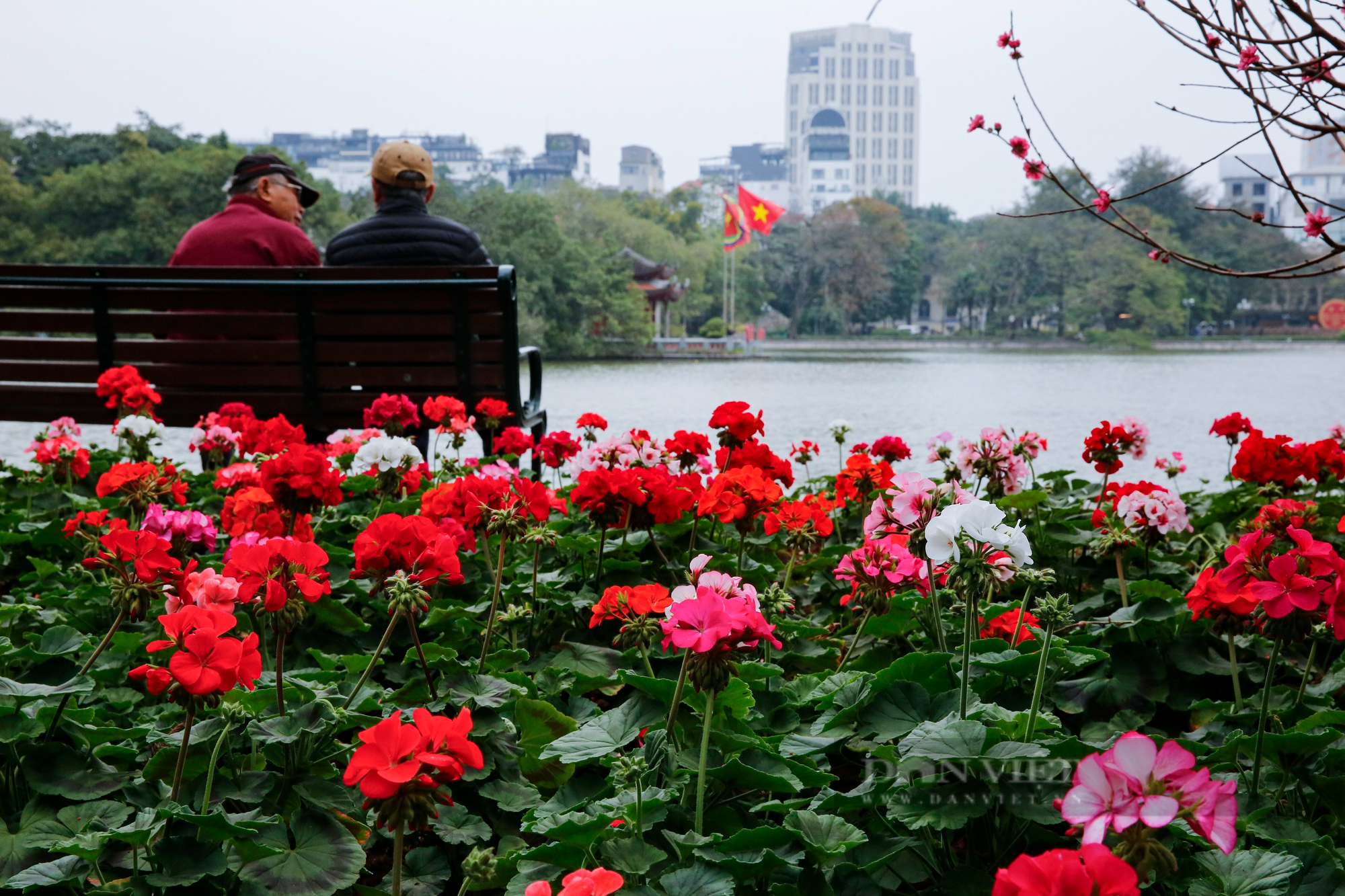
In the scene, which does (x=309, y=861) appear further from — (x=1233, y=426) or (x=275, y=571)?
(x=1233, y=426)

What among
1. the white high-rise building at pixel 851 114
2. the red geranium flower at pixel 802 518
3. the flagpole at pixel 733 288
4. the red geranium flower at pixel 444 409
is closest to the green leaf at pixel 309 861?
the red geranium flower at pixel 802 518

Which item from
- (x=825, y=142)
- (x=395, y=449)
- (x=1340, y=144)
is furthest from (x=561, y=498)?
(x=825, y=142)

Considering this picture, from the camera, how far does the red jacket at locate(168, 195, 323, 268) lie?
15.2 feet

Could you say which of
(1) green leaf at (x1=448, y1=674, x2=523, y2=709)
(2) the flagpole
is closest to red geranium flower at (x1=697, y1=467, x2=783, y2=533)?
(1) green leaf at (x1=448, y1=674, x2=523, y2=709)

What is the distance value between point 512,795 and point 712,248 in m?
35.6

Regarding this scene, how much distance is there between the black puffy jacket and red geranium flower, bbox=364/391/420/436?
1.76m

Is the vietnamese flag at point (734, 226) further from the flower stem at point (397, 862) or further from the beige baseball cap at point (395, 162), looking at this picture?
the flower stem at point (397, 862)

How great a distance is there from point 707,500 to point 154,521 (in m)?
0.87

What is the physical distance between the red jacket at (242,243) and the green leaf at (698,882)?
412 centimetres

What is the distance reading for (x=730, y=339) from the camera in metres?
21.4

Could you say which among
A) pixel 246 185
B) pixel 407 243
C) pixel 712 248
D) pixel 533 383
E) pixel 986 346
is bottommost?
pixel 533 383

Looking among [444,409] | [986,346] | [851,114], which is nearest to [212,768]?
[444,409]

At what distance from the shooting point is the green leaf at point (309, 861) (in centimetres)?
107

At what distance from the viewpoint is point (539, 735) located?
1.36 meters
